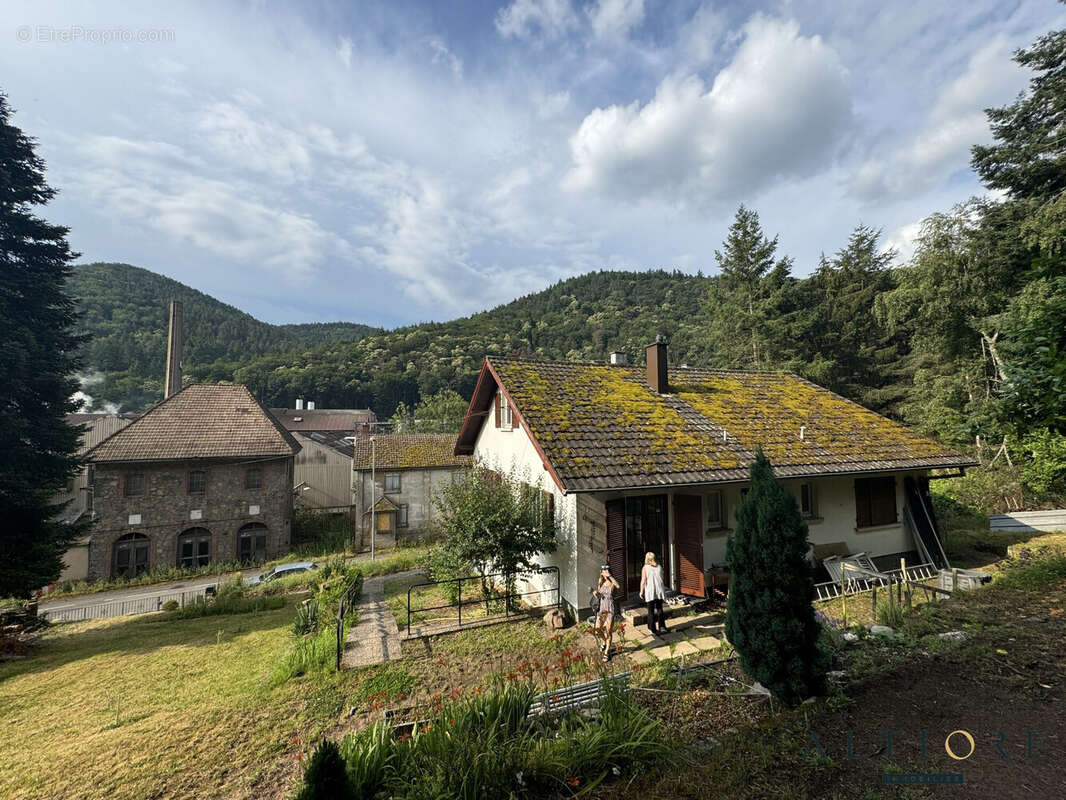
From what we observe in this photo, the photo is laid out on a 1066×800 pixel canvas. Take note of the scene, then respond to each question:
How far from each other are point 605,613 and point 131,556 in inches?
1101

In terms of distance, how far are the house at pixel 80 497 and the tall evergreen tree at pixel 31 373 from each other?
0.85 metres

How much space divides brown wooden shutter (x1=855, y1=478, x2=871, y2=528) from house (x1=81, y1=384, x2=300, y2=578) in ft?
92.2

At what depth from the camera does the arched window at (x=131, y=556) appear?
22875 millimetres

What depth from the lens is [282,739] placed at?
6391 millimetres

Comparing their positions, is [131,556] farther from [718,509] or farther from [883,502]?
[883,502]

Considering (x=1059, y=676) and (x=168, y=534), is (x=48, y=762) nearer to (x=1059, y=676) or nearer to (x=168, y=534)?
(x=1059, y=676)

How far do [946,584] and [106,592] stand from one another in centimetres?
3422

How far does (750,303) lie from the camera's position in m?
35.7

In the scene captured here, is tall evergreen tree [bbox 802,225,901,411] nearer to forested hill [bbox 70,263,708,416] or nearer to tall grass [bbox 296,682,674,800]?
forested hill [bbox 70,263,708,416]

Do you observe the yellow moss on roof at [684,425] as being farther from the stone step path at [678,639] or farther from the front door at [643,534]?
the stone step path at [678,639]

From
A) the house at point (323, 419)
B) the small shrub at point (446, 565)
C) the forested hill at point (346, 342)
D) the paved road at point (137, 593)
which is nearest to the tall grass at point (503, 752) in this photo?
the small shrub at point (446, 565)

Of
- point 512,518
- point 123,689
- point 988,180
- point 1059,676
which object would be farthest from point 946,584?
point 988,180

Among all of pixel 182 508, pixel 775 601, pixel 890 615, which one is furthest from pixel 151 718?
pixel 182 508

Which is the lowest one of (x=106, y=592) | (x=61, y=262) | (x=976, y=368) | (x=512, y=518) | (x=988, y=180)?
(x=106, y=592)
